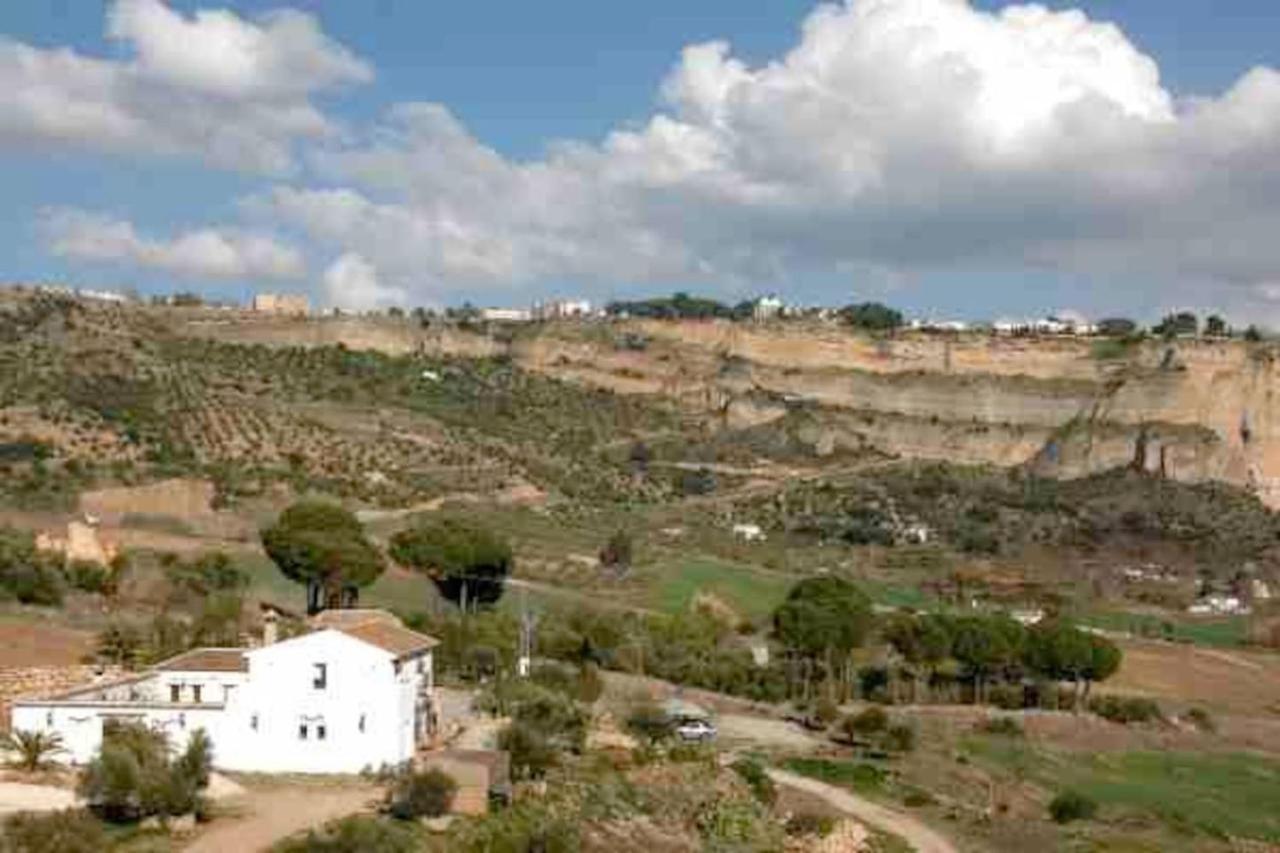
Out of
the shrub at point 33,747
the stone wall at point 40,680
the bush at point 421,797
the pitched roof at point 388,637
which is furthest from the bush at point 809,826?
the stone wall at point 40,680

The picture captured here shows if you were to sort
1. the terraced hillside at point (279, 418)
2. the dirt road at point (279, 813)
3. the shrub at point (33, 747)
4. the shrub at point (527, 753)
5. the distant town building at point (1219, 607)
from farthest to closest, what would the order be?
the distant town building at point (1219, 607) → the terraced hillside at point (279, 418) → the shrub at point (527, 753) → the shrub at point (33, 747) → the dirt road at point (279, 813)

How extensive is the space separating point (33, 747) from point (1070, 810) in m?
22.0

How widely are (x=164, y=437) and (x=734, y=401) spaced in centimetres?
5455

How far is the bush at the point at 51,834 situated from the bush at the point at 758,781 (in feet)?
44.7

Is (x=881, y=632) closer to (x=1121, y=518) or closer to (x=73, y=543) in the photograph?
(x=73, y=543)

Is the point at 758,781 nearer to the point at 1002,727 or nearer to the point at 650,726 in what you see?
the point at 650,726

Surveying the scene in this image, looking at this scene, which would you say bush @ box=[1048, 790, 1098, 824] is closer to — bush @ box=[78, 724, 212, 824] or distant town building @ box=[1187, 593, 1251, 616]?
bush @ box=[78, 724, 212, 824]

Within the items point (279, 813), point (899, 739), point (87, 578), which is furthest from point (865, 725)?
point (87, 578)

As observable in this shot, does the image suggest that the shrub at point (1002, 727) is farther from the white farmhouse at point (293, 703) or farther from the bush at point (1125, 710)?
the white farmhouse at point (293, 703)

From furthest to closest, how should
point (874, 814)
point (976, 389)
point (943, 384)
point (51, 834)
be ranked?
point (943, 384)
point (976, 389)
point (874, 814)
point (51, 834)

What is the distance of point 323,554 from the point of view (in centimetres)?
4941

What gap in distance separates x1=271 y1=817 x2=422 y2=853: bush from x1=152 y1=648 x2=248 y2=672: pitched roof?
341 inches

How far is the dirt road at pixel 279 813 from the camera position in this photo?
26891 mm

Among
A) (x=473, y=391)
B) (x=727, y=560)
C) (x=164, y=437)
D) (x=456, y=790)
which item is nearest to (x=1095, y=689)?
(x=727, y=560)
